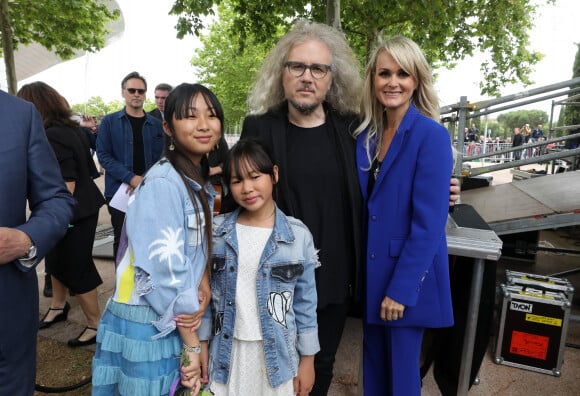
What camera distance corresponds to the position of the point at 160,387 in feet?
4.83

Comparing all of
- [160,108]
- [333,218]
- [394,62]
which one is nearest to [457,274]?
[333,218]

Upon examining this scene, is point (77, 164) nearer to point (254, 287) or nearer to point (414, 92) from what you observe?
point (254, 287)

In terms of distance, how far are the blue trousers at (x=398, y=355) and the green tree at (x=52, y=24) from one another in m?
10.1

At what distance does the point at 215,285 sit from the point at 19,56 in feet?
137

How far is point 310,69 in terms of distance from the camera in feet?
6.39

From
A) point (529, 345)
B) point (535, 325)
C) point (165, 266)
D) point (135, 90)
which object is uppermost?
point (135, 90)

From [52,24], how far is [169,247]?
11.3 meters

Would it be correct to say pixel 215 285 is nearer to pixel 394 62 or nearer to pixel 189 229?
pixel 189 229

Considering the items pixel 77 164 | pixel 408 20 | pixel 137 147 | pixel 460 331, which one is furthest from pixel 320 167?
pixel 408 20

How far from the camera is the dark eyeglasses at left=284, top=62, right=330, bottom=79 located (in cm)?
195

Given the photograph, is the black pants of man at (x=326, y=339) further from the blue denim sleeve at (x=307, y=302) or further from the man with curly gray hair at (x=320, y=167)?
the blue denim sleeve at (x=307, y=302)

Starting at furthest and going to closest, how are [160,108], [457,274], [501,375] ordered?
[160,108]
[501,375]
[457,274]

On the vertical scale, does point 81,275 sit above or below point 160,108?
below

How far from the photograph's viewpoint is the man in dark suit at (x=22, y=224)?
4.50ft
